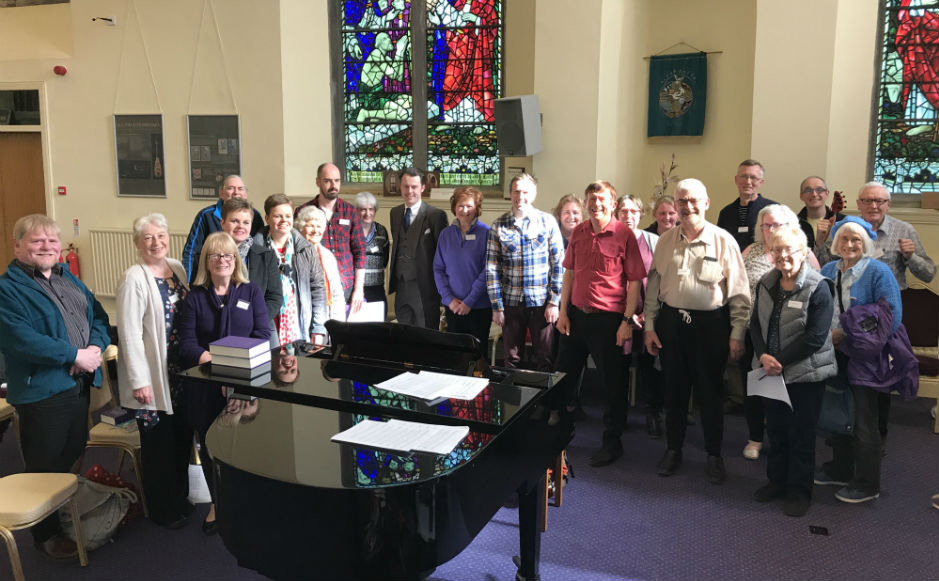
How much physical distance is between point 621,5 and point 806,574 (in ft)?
15.2

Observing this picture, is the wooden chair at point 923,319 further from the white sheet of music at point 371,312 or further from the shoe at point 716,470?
the white sheet of music at point 371,312

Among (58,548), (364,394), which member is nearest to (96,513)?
(58,548)

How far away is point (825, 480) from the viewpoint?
4020 mm

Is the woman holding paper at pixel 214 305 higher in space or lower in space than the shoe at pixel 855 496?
higher

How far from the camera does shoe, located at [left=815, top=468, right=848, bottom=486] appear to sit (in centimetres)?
399

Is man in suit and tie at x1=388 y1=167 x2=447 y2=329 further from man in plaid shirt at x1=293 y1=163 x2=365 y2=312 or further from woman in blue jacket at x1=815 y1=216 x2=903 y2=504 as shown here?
woman in blue jacket at x1=815 y1=216 x2=903 y2=504

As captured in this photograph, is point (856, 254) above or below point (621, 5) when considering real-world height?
below

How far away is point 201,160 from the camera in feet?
23.9

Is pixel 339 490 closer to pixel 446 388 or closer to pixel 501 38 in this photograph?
pixel 446 388

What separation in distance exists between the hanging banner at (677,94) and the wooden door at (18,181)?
6.35m

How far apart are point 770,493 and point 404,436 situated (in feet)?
7.67

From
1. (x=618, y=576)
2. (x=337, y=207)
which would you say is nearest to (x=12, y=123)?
(x=337, y=207)

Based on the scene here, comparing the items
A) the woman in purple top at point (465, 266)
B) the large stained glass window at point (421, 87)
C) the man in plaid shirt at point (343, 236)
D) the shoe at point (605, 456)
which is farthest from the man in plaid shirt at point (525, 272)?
the large stained glass window at point (421, 87)

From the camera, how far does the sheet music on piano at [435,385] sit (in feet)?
9.00
